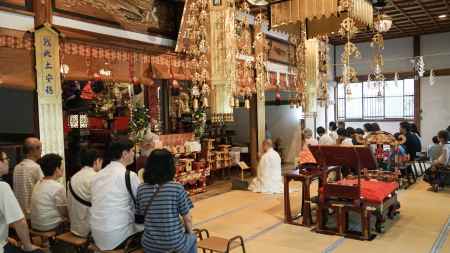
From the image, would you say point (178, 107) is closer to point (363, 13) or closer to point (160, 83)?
point (160, 83)

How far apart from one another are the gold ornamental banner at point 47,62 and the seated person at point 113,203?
94.4 inches

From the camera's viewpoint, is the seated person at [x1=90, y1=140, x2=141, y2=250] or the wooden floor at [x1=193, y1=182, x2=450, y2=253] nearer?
the seated person at [x1=90, y1=140, x2=141, y2=250]

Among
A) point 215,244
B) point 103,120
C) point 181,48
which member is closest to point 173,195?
point 215,244

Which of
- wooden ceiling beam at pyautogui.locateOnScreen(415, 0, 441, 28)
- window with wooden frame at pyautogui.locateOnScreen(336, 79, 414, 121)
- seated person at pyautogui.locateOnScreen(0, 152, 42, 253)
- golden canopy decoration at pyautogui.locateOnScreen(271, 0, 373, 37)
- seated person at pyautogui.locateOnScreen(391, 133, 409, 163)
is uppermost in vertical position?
wooden ceiling beam at pyautogui.locateOnScreen(415, 0, 441, 28)

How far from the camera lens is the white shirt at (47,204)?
3.52 meters

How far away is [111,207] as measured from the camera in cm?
296

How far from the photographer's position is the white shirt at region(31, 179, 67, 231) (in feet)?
11.5

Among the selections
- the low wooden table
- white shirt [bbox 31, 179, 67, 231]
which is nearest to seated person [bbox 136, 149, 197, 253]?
white shirt [bbox 31, 179, 67, 231]

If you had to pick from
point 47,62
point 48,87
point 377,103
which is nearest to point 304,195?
point 48,87

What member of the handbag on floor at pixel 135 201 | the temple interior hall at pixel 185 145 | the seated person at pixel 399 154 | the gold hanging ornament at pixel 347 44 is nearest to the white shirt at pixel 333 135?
the temple interior hall at pixel 185 145

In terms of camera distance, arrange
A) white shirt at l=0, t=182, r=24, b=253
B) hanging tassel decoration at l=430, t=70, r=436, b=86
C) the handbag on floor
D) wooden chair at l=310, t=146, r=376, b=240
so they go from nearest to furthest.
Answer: white shirt at l=0, t=182, r=24, b=253 < the handbag on floor < wooden chair at l=310, t=146, r=376, b=240 < hanging tassel decoration at l=430, t=70, r=436, b=86

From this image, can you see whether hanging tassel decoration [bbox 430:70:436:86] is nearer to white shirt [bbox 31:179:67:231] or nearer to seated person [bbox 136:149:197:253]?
seated person [bbox 136:149:197:253]

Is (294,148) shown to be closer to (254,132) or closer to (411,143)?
(254,132)

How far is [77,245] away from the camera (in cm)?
335
